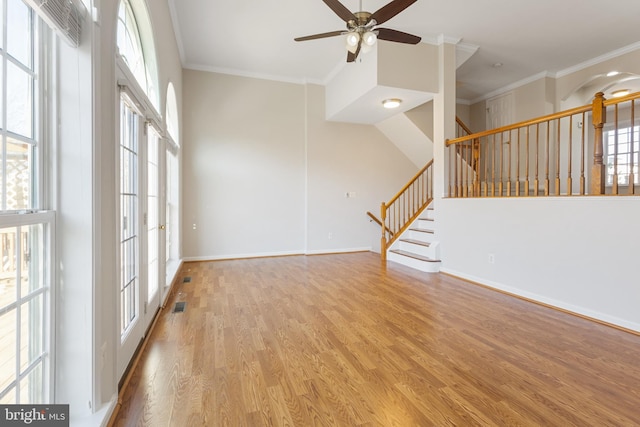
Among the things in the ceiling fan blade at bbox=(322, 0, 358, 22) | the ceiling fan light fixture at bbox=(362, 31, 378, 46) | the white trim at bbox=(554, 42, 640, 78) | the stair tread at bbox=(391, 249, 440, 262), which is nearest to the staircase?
the stair tread at bbox=(391, 249, 440, 262)

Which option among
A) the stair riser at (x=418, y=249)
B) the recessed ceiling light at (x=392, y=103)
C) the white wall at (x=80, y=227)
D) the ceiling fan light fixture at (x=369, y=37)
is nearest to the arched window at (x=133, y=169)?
the white wall at (x=80, y=227)

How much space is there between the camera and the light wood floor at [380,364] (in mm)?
1562

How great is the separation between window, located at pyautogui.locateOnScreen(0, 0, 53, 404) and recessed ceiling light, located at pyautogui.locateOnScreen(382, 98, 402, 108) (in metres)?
4.66

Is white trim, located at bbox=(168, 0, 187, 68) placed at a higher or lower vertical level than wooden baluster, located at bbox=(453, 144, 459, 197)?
higher

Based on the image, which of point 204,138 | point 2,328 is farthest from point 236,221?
point 2,328

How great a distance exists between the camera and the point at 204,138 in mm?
5473

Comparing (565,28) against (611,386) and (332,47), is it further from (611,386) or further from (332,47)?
(611,386)

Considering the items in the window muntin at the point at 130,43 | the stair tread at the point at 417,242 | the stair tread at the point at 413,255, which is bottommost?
the stair tread at the point at 413,255

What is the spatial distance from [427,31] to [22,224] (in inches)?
200

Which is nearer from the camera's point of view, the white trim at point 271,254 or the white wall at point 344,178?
the white trim at point 271,254

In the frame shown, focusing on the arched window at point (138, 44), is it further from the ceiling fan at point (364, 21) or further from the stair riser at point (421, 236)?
the stair riser at point (421, 236)

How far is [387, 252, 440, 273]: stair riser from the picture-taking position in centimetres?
464

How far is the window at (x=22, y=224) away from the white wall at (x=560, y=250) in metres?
4.21

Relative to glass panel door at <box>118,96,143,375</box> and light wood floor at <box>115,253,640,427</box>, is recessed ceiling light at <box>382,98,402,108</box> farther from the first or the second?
glass panel door at <box>118,96,143,375</box>
